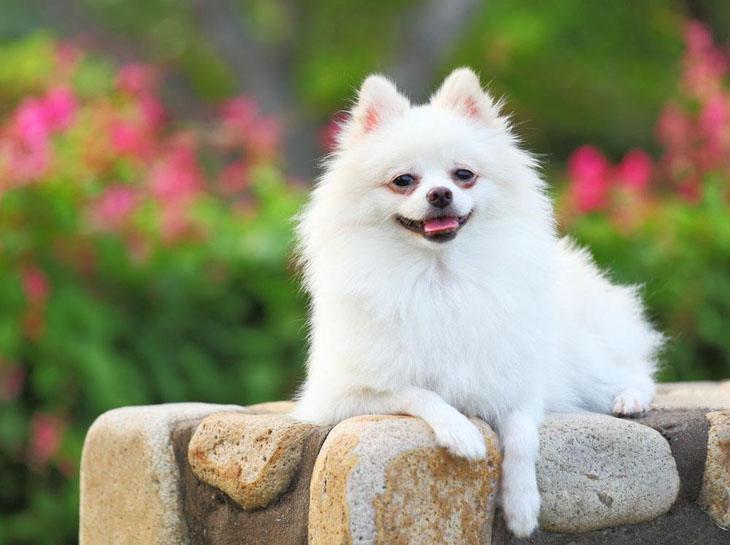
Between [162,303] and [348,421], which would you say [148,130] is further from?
[348,421]

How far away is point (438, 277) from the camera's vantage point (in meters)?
3.25

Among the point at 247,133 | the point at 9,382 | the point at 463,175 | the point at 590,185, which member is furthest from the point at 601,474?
the point at 247,133

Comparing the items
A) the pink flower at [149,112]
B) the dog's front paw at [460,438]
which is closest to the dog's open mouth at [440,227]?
the dog's front paw at [460,438]

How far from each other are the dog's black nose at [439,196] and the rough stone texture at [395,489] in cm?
61

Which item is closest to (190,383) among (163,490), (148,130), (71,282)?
(71,282)

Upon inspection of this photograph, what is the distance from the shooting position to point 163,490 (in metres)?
3.56

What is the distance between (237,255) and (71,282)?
0.90 meters

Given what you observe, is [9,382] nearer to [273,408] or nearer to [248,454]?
[273,408]

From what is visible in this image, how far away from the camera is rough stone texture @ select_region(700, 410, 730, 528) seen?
11.0ft

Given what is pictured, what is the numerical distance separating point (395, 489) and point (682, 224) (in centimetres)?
380

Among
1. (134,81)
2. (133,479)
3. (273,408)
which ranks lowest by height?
(133,479)

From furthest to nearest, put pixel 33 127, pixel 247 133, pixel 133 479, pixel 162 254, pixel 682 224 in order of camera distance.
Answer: pixel 247 133 → pixel 682 224 → pixel 162 254 → pixel 33 127 → pixel 133 479

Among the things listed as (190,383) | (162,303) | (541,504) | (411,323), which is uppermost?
(411,323)

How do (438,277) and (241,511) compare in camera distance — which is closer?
(438,277)
